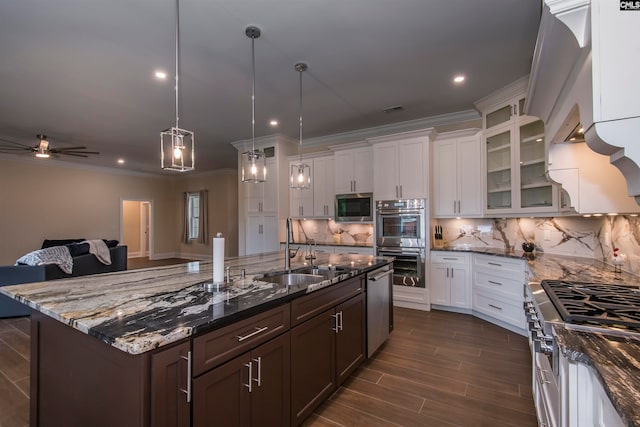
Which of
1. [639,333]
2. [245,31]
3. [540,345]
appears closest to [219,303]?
[540,345]

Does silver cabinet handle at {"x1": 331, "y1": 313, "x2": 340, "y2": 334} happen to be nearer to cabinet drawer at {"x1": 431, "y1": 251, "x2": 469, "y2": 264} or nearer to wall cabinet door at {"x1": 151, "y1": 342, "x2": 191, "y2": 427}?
wall cabinet door at {"x1": 151, "y1": 342, "x2": 191, "y2": 427}

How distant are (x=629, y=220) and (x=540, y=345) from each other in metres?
1.97

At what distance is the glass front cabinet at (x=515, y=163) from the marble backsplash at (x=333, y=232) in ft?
6.54

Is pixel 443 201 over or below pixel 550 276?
over

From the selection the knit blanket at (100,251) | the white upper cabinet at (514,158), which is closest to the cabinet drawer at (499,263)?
the white upper cabinet at (514,158)

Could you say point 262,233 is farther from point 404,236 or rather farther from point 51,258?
point 51,258

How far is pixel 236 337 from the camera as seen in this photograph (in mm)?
1350

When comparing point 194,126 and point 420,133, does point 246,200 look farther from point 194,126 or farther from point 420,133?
point 420,133

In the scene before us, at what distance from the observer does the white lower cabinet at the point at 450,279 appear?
4.01 m

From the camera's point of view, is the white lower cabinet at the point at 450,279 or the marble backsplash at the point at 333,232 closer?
the white lower cabinet at the point at 450,279

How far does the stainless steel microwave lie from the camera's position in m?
4.81

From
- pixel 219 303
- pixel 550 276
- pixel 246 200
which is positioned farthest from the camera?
pixel 246 200

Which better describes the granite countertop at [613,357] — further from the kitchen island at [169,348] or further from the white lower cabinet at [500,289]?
the white lower cabinet at [500,289]

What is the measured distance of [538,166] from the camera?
334 cm
